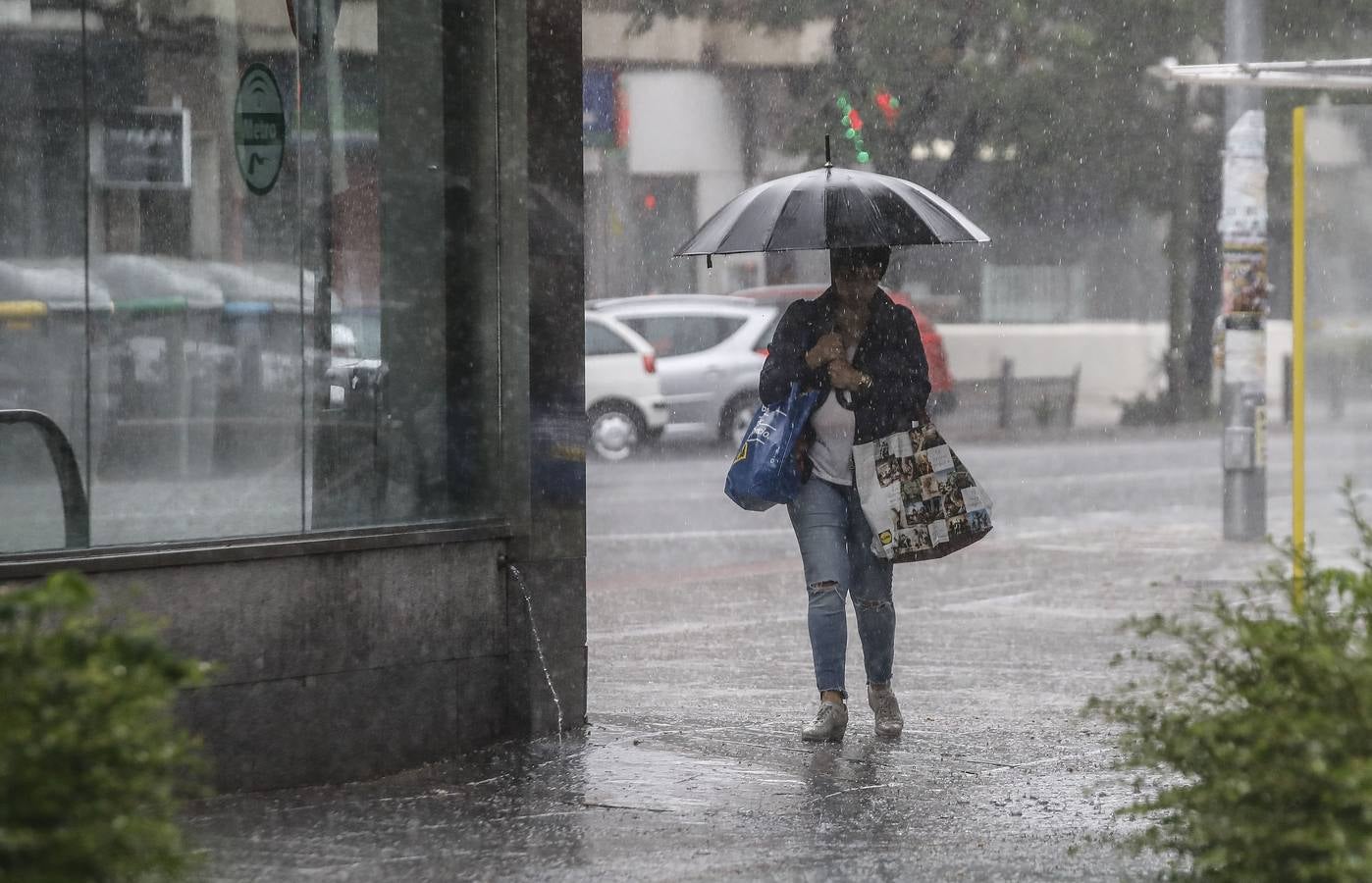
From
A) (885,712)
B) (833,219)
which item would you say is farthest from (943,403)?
(833,219)

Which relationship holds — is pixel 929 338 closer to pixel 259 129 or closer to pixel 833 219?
pixel 833 219

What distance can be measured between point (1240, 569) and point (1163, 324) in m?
25.3

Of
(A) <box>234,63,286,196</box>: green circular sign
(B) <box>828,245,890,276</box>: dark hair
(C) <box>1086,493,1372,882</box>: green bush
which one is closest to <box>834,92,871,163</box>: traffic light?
(B) <box>828,245,890,276</box>: dark hair

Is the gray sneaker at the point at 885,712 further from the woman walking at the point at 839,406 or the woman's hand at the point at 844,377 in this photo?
the woman's hand at the point at 844,377

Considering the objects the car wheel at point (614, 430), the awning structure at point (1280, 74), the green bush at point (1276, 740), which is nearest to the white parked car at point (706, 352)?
the car wheel at point (614, 430)

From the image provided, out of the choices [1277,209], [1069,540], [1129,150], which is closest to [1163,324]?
[1277,209]

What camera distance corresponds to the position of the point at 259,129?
21.2 feet

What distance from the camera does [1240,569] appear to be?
518 inches

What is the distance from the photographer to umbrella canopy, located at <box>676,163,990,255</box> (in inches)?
268

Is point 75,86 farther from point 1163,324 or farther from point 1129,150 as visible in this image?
point 1163,324

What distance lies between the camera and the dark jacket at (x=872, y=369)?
6898mm

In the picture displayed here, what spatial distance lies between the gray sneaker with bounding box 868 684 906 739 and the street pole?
8.31 meters

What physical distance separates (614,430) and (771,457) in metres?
17.5

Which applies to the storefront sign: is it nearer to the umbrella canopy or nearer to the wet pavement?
the umbrella canopy
